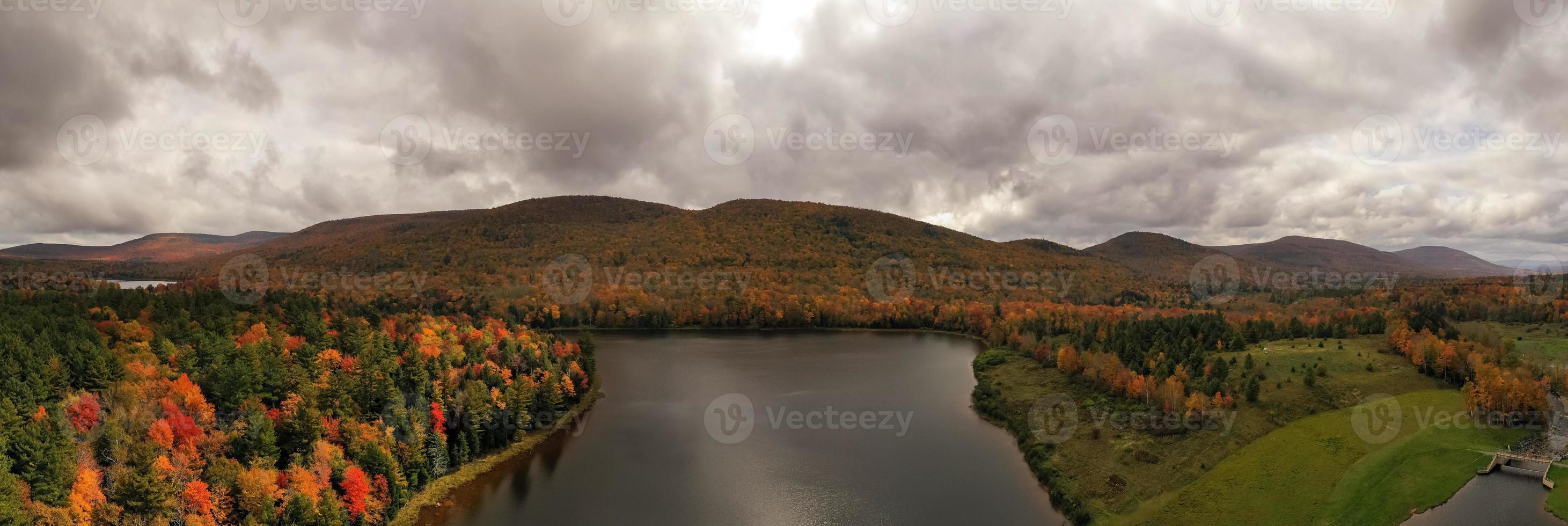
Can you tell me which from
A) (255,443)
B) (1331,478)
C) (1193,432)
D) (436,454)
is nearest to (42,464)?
(255,443)

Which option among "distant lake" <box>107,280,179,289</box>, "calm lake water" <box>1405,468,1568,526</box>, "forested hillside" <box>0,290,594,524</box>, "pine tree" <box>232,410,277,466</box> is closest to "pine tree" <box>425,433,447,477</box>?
"forested hillside" <box>0,290,594,524</box>

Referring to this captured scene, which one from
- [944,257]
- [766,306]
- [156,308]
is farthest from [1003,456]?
[944,257]

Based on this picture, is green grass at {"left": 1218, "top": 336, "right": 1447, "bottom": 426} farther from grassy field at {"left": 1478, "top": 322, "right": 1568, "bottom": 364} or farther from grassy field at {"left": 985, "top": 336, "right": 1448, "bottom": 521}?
grassy field at {"left": 1478, "top": 322, "right": 1568, "bottom": 364}

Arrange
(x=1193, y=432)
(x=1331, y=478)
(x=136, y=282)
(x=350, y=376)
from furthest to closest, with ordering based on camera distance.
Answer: (x=136, y=282) → (x=1193, y=432) → (x=350, y=376) → (x=1331, y=478)

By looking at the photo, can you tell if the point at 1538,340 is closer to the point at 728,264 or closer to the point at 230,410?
the point at 230,410

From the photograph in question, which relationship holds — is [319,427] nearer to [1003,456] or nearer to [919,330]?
[1003,456]
